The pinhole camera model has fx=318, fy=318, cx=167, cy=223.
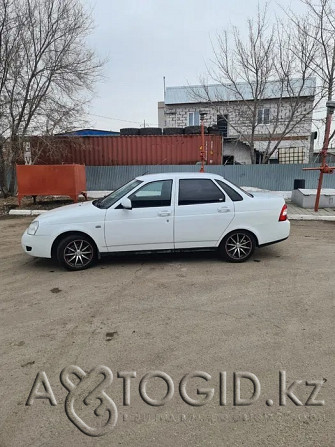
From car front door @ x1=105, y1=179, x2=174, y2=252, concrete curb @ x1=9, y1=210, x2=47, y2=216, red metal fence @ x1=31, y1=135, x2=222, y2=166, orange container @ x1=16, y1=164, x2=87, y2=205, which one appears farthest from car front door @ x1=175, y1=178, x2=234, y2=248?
red metal fence @ x1=31, y1=135, x2=222, y2=166

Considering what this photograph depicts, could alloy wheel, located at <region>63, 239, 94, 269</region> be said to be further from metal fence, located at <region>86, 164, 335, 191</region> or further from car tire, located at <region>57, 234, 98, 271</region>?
metal fence, located at <region>86, 164, 335, 191</region>

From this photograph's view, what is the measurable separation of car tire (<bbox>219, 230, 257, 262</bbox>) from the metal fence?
8.66 m

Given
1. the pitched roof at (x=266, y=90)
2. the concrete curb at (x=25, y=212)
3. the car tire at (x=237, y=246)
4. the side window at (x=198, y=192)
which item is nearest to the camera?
the side window at (x=198, y=192)

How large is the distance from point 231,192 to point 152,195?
4.53ft

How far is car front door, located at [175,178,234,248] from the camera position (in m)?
5.33

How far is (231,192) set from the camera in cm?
554

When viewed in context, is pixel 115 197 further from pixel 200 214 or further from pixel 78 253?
pixel 200 214

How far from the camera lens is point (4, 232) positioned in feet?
27.5

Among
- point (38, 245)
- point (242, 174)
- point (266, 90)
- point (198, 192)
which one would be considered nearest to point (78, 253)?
point (38, 245)

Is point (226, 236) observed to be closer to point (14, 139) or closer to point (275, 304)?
point (275, 304)

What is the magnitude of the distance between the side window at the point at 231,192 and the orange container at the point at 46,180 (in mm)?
7163

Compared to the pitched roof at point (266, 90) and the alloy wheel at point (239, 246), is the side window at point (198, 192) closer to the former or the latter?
the alloy wheel at point (239, 246)

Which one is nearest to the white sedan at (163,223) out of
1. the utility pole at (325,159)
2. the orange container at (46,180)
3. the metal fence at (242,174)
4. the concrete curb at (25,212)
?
the utility pole at (325,159)

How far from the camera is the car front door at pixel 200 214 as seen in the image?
5328 millimetres
